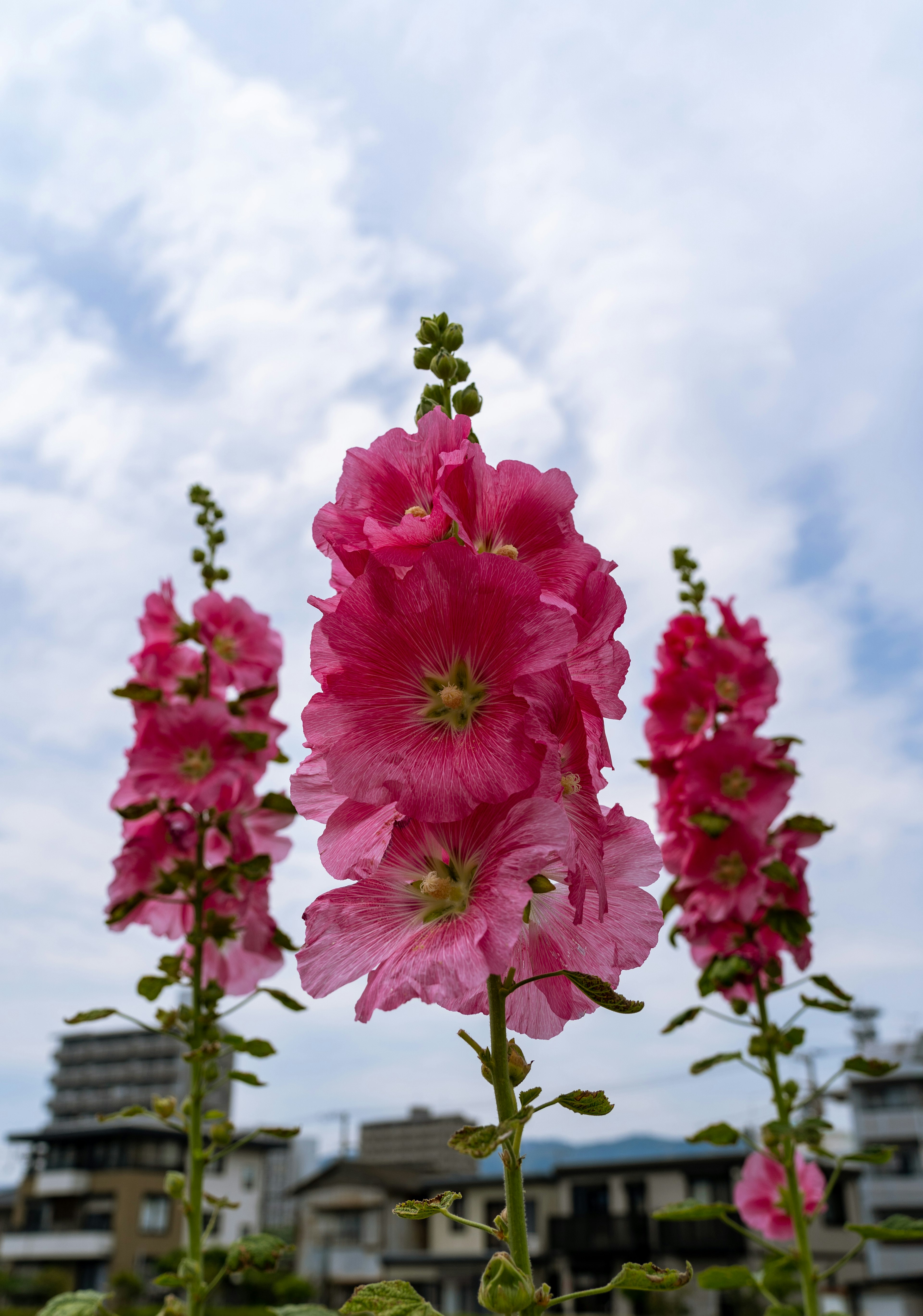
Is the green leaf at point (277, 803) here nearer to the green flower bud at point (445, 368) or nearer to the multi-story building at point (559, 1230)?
the green flower bud at point (445, 368)

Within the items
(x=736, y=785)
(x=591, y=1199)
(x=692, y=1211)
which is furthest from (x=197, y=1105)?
(x=591, y=1199)

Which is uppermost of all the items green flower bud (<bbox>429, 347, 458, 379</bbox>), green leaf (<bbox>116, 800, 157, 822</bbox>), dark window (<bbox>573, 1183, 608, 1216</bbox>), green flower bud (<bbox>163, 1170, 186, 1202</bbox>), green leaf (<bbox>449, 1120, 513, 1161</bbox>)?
green flower bud (<bbox>429, 347, 458, 379</bbox>)

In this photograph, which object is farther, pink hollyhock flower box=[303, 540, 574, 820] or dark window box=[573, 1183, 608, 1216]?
dark window box=[573, 1183, 608, 1216]

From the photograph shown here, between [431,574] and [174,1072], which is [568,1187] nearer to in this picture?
[431,574]

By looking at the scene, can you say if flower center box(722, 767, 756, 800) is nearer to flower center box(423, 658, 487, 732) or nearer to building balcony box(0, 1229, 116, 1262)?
flower center box(423, 658, 487, 732)

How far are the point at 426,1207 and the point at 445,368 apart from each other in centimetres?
124

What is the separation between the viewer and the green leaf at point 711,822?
10.5ft

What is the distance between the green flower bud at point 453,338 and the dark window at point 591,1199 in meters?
28.8

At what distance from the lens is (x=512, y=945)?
1106 millimetres

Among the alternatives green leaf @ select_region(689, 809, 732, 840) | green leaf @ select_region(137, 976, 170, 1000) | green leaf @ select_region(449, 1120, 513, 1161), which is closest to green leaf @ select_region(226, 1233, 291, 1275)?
green leaf @ select_region(137, 976, 170, 1000)

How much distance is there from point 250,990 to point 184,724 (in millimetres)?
861

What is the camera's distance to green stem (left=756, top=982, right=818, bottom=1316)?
102 inches

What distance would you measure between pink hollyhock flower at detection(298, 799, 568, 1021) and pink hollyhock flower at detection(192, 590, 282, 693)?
2.06 m

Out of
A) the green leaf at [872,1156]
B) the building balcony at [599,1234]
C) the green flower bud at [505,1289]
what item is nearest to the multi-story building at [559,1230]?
the building balcony at [599,1234]
